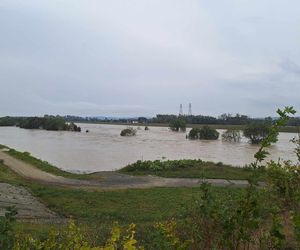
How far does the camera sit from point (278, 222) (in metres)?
2.43

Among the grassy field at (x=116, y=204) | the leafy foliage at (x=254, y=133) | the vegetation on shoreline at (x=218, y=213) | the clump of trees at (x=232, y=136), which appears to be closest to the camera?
the vegetation on shoreline at (x=218, y=213)

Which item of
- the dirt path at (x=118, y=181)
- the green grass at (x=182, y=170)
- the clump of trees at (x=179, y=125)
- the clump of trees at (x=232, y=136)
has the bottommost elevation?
the dirt path at (x=118, y=181)

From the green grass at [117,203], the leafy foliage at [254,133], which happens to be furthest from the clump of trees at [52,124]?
the green grass at [117,203]

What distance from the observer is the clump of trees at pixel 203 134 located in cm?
7188

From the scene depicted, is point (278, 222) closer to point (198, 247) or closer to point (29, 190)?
point (198, 247)

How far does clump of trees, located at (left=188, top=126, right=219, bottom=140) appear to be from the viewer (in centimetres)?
7188

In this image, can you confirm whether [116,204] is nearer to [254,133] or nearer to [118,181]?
[118,181]

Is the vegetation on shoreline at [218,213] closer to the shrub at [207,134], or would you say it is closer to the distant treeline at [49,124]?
the shrub at [207,134]

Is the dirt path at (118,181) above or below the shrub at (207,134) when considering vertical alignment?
below

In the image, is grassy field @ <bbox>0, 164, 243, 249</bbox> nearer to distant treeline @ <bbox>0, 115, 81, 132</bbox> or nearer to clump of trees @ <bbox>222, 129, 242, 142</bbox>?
clump of trees @ <bbox>222, 129, 242, 142</bbox>

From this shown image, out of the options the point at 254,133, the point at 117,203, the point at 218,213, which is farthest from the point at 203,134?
the point at 218,213

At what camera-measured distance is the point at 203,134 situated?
7269cm

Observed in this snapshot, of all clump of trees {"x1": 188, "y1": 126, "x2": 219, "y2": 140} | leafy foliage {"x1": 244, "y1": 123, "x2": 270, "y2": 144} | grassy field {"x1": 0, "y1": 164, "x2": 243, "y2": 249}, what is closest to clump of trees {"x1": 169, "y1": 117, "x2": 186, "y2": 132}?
clump of trees {"x1": 188, "y1": 126, "x2": 219, "y2": 140}

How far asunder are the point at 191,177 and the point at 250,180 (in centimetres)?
2204
